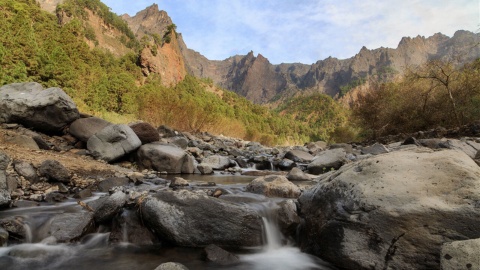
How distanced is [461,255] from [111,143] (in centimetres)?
998

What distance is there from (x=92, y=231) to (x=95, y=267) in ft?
3.32

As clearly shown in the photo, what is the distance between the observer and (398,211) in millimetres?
3461

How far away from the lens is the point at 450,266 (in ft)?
9.17

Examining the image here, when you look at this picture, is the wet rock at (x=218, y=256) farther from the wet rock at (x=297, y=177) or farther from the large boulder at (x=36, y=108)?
the large boulder at (x=36, y=108)

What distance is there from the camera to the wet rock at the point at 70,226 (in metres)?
4.57

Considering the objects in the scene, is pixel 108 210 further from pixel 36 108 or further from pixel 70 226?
pixel 36 108

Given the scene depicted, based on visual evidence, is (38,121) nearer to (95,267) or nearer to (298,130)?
(95,267)

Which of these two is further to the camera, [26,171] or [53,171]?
[53,171]

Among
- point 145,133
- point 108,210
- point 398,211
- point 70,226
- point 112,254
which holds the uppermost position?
point 145,133

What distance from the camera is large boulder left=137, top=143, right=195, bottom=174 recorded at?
1069cm

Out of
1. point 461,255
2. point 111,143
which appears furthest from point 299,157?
point 461,255

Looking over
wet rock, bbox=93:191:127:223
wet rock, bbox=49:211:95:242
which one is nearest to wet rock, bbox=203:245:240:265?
wet rock, bbox=93:191:127:223

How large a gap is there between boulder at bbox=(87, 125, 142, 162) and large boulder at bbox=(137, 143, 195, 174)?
546 millimetres

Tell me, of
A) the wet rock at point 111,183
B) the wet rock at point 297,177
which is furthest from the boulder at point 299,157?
the wet rock at point 111,183
